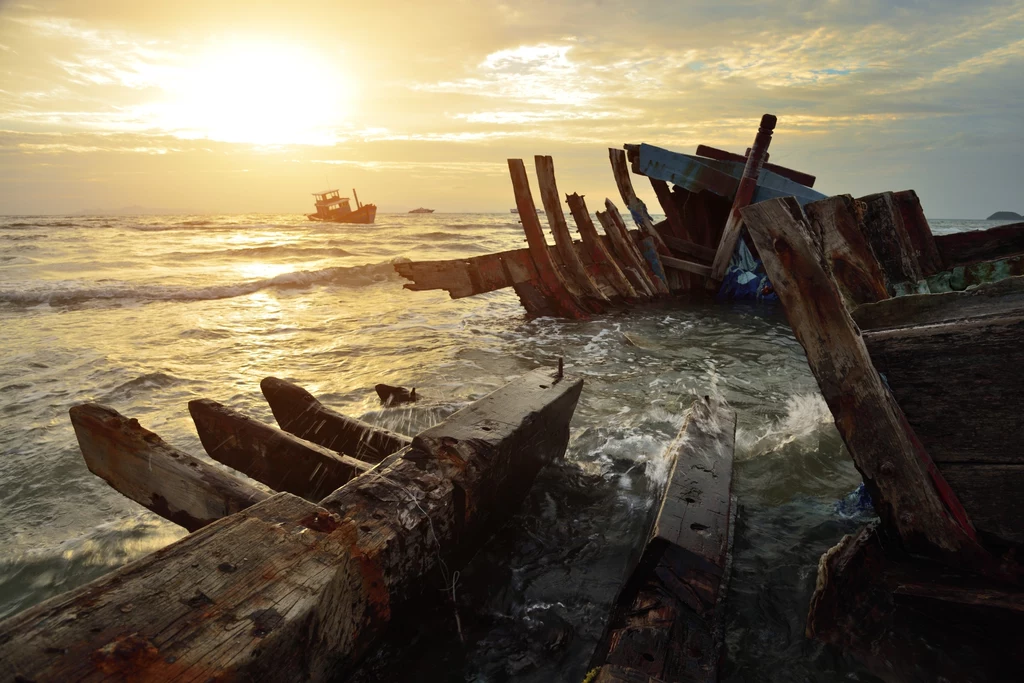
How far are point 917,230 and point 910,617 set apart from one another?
10.2 ft

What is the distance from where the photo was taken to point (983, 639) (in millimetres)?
1894

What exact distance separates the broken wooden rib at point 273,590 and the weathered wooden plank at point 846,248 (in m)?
1.81

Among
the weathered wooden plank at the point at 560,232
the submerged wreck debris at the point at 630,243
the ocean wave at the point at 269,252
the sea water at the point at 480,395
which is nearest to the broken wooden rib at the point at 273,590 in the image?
the sea water at the point at 480,395

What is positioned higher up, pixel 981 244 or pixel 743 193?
pixel 743 193

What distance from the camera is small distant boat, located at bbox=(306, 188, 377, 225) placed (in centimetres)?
5403

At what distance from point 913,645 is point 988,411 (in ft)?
3.02

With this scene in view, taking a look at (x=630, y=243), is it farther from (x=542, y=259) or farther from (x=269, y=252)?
(x=269, y=252)

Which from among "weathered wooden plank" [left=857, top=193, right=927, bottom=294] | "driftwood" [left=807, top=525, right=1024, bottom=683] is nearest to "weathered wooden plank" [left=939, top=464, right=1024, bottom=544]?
"driftwood" [left=807, top=525, right=1024, bottom=683]

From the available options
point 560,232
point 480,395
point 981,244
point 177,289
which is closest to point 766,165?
point 560,232

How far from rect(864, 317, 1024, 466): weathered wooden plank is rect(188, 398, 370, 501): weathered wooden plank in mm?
2190

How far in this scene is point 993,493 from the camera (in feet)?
6.30

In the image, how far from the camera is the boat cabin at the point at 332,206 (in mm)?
54281

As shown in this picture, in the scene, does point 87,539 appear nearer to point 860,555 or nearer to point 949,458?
point 860,555

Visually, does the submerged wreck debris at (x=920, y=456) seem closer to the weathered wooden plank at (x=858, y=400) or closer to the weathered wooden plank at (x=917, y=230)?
the weathered wooden plank at (x=858, y=400)
